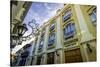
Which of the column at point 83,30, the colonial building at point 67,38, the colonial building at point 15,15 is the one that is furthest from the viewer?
the column at point 83,30

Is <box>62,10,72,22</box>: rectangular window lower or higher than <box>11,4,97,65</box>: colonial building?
higher

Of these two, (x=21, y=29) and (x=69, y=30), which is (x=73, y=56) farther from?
(x=21, y=29)

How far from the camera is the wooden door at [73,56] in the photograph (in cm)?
200

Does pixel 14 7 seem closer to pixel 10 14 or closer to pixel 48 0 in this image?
pixel 10 14

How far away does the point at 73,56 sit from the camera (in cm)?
201

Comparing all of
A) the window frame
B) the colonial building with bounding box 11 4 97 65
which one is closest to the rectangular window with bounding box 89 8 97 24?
the colonial building with bounding box 11 4 97 65

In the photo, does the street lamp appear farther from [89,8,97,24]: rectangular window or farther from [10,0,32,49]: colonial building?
[89,8,97,24]: rectangular window

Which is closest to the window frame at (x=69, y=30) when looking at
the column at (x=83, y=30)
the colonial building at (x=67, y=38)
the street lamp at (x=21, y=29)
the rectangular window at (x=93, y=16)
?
the colonial building at (x=67, y=38)

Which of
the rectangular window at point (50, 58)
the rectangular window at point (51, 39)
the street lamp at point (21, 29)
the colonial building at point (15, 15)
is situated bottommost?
the rectangular window at point (50, 58)

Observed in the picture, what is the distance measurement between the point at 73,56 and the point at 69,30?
31cm

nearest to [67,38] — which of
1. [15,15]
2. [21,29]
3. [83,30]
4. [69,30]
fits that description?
[69,30]

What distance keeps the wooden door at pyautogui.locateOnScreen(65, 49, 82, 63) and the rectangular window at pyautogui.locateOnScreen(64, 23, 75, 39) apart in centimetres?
19

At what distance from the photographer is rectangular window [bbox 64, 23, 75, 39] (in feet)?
6.58

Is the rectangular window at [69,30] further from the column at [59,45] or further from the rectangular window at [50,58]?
the rectangular window at [50,58]
